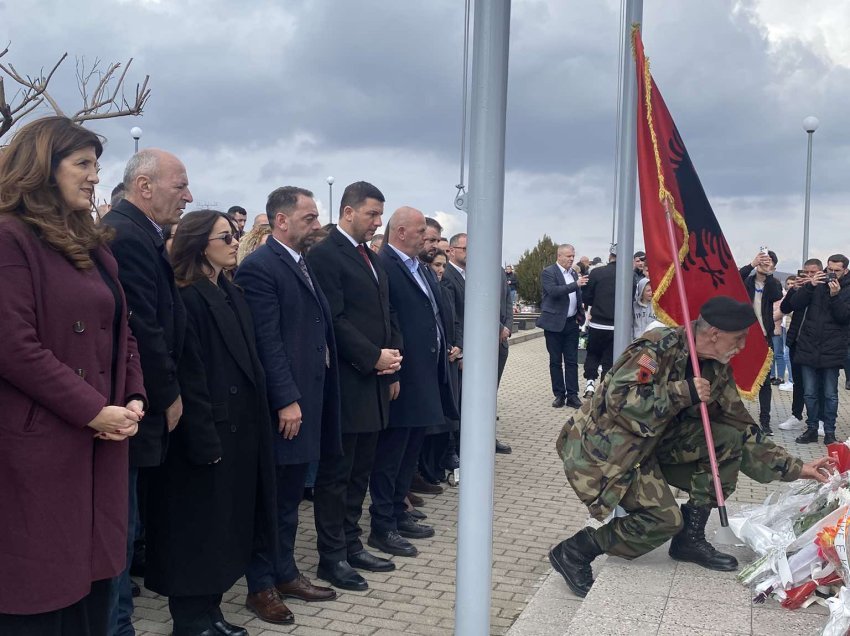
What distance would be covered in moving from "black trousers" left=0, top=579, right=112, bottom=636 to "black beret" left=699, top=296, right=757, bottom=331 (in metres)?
3.04

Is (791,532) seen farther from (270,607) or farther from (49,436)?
(49,436)

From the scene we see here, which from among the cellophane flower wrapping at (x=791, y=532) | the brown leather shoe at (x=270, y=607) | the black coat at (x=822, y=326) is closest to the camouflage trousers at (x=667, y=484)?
the cellophane flower wrapping at (x=791, y=532)

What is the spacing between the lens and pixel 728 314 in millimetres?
4531

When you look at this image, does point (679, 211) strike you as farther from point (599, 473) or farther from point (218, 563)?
point (218, 563)

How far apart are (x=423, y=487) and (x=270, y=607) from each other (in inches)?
116

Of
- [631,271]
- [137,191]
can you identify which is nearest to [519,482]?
[631,271]

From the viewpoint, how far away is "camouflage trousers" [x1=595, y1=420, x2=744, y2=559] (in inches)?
182

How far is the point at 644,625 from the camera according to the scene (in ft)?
12.7

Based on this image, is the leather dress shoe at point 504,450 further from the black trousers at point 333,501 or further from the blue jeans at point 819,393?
the black trousers at point 333,501

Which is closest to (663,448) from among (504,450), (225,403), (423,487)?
(225,403)

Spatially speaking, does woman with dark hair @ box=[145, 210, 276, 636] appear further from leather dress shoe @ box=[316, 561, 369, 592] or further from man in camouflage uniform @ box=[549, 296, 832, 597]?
man in camouflage uniform @ box=[549, 296, 832, 597]

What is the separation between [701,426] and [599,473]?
663 mm

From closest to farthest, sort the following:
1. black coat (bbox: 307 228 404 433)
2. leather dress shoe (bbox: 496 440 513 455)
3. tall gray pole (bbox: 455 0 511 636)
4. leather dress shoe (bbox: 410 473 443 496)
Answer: tall gray pole (bbox: 455 0 511 636) < black coat (bbox: 307 228 404 433) < leather dress shoe (bbox: 410 473 443 496) < leather dress shoe (bbox: 496 440 513 455)

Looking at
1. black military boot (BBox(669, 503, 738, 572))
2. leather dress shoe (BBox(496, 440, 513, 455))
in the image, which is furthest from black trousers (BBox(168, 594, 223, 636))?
leather dress shoe (BBox(496, 440, 513, 455))
